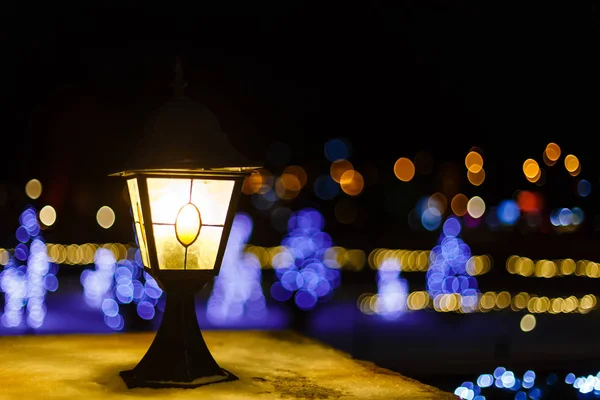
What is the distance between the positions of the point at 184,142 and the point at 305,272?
38352 mm

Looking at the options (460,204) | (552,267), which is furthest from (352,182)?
(552,267)

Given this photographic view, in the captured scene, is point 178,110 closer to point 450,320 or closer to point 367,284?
point 450,320

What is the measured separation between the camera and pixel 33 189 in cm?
11838

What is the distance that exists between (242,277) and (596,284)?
43.4 ft

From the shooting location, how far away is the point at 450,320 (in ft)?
72.0

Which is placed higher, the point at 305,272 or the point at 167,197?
the point at 305,272

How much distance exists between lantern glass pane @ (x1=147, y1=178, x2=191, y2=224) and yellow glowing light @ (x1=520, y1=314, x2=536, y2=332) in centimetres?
1361

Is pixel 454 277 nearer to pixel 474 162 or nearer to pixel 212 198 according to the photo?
pixel 212 198

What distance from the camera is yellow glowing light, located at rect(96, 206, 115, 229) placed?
10512cm

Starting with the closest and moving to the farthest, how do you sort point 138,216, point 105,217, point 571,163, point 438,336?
point 138,216
point 438,336
point 571,163
point 105,217

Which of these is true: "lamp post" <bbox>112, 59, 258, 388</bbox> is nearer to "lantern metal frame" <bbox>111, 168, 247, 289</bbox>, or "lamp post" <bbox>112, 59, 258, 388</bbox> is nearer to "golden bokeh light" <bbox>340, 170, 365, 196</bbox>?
"lantern metal frame" <bbox>111, 168, 247, 289</bbox>

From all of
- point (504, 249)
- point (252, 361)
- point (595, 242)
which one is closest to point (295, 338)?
point (252, 361)

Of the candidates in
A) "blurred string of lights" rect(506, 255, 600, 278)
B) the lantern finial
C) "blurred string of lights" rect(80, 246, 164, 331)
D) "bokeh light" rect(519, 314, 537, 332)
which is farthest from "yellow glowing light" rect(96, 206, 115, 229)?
the lantern finial

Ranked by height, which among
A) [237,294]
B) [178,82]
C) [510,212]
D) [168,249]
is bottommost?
[168,249]
